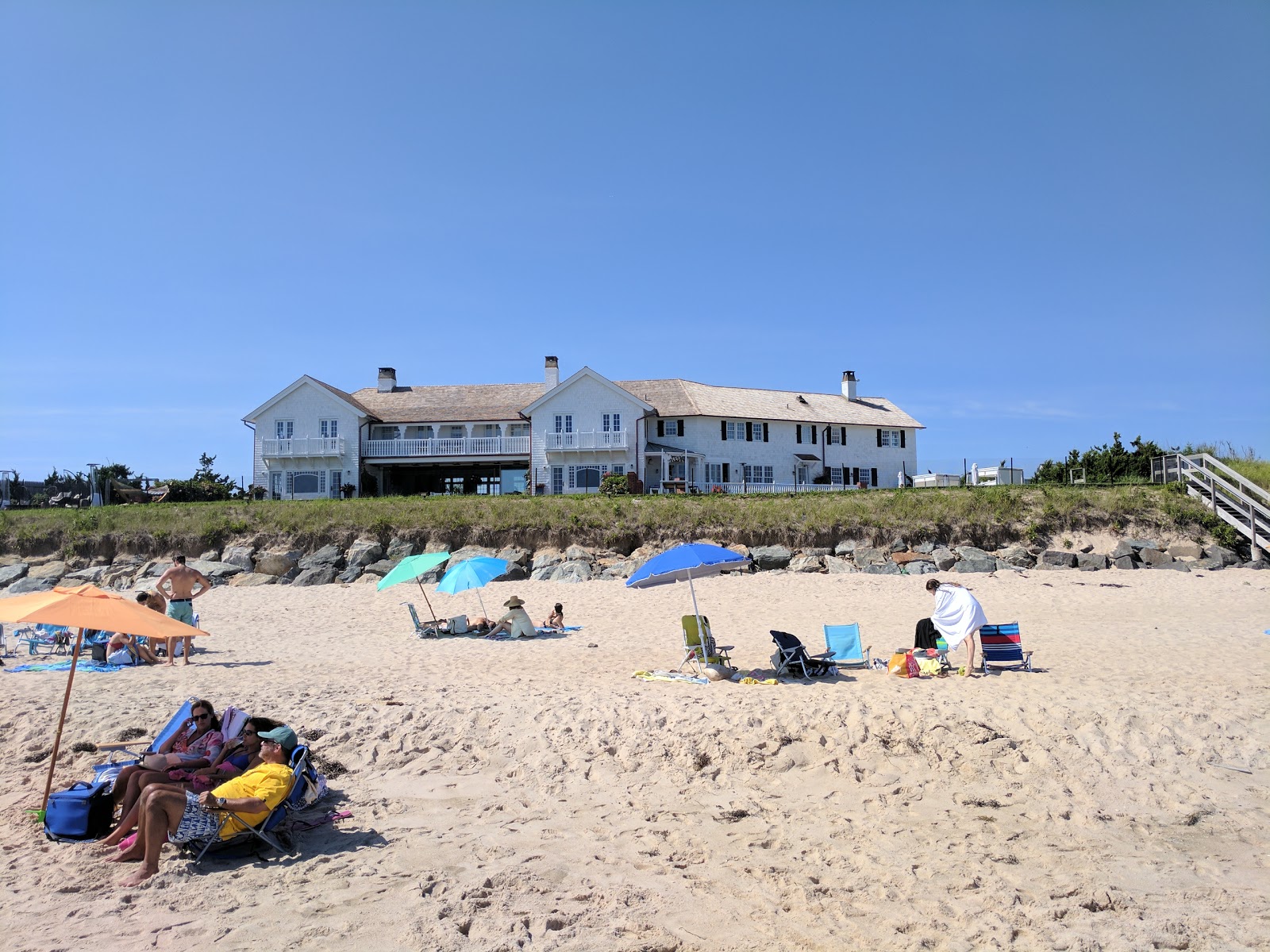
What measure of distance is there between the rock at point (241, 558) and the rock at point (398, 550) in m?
4.17

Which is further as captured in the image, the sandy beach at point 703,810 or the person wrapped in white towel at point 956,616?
the person wrapped in white towel at point 956,616

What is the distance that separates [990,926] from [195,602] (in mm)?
20422

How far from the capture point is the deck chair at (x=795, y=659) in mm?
10492

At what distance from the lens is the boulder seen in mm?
25000

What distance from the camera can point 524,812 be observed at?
6754 millimetres

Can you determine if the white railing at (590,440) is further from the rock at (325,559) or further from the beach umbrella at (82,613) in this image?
the beach umbrella at (82,613)

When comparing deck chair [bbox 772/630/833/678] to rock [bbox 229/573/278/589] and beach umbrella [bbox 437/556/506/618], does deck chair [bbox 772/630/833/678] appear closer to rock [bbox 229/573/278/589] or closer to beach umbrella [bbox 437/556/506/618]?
beach umbrella [bbox 437/556/506/618]

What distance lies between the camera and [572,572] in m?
22.3

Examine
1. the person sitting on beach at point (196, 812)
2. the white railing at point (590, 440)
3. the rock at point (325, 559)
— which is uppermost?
the white railing at point (590, 440)

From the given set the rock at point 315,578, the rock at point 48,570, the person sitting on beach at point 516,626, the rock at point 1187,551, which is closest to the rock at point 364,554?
the rock at point 315,578

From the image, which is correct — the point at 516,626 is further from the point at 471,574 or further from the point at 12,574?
the point at 12,574

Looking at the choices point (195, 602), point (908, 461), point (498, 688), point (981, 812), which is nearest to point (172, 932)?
point (498, 688)

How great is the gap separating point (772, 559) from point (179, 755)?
1738 centimetres

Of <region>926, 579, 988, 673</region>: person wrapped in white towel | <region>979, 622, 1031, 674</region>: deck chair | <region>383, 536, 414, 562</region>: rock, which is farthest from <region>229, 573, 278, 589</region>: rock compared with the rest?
<region>979, 622, 1031, 674</region>: deck chair
